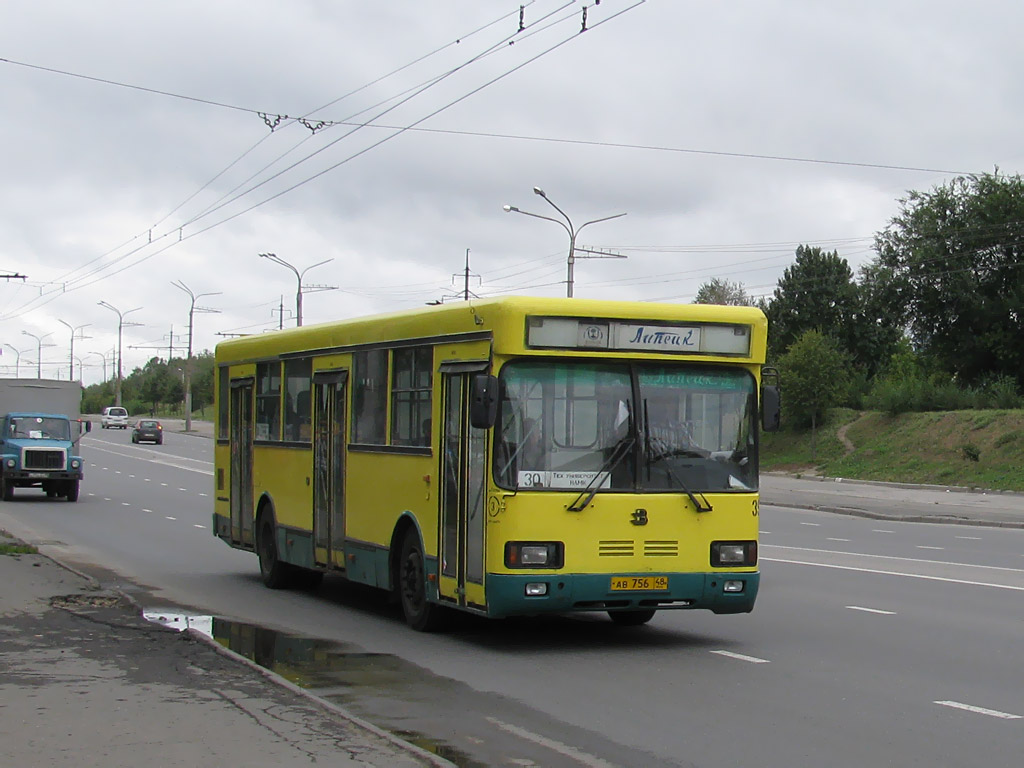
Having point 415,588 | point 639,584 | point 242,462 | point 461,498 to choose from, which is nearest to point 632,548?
point 639,584

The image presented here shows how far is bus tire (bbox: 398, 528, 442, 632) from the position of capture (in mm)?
11711

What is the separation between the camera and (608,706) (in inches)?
337

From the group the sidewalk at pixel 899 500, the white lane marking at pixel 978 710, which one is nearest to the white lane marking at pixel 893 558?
the sidewalk at pixel 899 500

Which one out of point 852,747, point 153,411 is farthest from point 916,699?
point 153,411

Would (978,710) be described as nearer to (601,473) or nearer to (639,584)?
(639,584)

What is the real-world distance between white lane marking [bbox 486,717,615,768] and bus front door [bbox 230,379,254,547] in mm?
8766

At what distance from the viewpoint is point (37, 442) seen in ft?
112

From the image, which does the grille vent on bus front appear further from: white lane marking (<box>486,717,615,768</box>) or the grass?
the grass

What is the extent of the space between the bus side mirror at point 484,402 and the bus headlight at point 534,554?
93 centimetres

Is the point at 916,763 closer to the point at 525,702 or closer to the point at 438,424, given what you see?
the point at 525,702

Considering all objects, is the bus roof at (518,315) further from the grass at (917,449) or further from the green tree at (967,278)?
the green tree at (967,278)

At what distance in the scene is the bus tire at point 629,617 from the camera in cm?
1236

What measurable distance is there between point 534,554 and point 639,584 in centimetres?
88

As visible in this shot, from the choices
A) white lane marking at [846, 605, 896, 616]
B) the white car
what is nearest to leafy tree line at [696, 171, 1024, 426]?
white lane marking at [846, 605, 896, 616]
